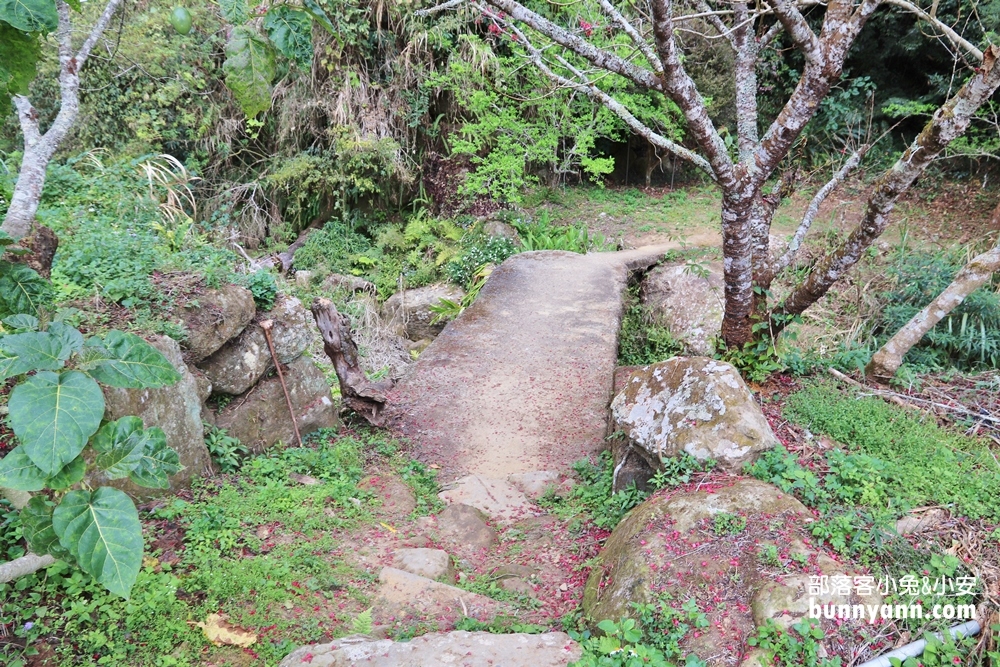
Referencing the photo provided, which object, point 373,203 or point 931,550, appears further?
point 373,203

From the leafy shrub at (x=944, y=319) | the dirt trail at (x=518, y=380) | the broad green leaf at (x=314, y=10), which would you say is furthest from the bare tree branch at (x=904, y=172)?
the broad green leaf at (x=314, y=10)

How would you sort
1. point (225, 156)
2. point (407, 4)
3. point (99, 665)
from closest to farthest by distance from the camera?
point (99, 665), point (407, 4), point (225, 156)

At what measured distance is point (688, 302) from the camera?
7.55 meters

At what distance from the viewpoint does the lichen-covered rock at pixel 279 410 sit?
14.0ft

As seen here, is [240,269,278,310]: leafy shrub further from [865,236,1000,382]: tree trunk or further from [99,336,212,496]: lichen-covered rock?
[865,236,1000,382]: tree trunk

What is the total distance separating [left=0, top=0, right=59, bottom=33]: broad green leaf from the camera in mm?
926

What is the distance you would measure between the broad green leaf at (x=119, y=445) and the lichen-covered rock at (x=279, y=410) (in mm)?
2925

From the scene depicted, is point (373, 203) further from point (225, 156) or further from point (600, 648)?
point (600, 648)

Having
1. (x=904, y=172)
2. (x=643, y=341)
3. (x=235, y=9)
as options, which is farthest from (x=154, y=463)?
(x=643, y=341)

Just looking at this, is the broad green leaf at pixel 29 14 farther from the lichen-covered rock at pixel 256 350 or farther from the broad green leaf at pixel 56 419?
the lichen-covered rock at pixel 256 350

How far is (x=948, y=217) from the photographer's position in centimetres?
924

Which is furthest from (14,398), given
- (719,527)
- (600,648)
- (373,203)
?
(373,203)

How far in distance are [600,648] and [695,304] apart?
569 centimetres

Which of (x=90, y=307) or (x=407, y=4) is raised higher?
(x=407, y=4)
